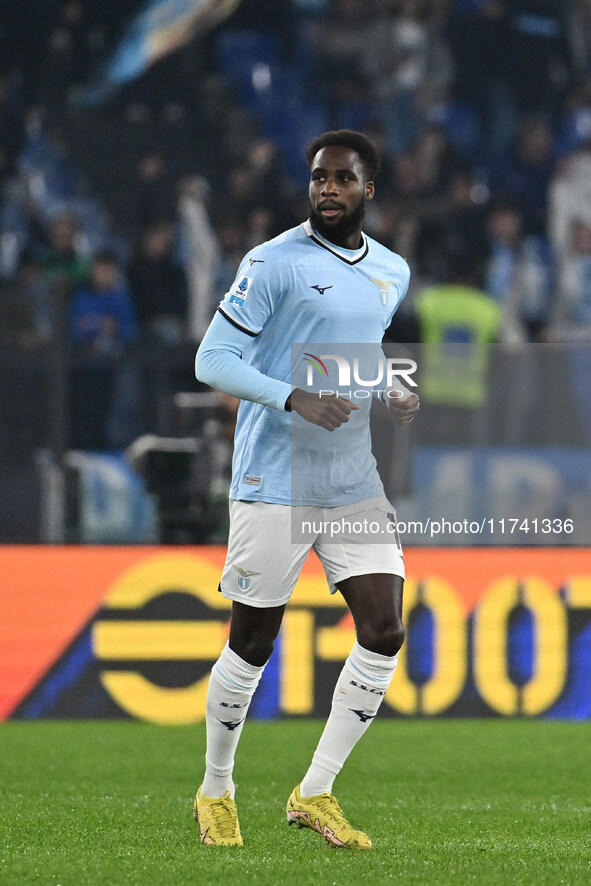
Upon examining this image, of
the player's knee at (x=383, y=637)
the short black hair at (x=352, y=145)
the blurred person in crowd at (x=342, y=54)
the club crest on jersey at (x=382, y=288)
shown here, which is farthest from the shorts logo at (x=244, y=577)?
the blurred person in crowd at (x=342, y=54)

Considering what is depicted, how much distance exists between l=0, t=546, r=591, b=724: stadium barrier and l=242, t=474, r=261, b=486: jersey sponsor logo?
9.47ft

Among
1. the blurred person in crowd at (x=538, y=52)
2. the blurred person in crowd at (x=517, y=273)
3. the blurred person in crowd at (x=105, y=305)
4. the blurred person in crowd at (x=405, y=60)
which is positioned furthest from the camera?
the blurred person in crowd at (x=538, y=52)

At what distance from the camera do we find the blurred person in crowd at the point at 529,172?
12.2 metres

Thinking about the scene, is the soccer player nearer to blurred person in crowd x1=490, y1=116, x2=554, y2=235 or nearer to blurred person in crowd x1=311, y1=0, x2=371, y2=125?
blurred person in crowd x1=490, y1=116, x2=554, y2=235

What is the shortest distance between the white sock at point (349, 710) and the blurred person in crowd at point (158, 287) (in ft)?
20.5

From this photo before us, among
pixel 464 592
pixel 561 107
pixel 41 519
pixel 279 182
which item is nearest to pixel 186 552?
pixel 41 519

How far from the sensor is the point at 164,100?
12688 millimetres

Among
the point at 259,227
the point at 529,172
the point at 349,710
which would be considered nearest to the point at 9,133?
the point at 259,227

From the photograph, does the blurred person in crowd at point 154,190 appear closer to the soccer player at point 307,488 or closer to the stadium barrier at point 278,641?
the stadium barrier at point 278,641

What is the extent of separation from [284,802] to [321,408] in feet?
5.46

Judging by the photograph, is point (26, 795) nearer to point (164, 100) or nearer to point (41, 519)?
point (41, 519)

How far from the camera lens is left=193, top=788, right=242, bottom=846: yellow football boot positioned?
12.8 ft

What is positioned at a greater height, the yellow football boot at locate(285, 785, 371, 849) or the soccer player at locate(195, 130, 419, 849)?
the soccer player at locate(195, 130, 419, 849)

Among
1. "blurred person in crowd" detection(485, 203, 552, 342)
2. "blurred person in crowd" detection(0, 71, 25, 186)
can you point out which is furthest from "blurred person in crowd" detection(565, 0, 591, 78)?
"blurred person in crowd" detection(0, 71, 25, 186)
